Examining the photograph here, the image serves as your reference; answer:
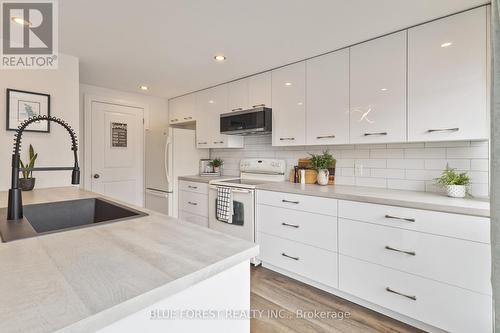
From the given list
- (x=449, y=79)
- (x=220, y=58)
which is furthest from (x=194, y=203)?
(x=449, y=79)

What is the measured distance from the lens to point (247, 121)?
2.99 metres

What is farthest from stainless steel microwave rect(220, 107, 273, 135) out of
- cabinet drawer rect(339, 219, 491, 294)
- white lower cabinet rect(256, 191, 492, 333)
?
cabinet drawer rect(339, 219, 491, 294)

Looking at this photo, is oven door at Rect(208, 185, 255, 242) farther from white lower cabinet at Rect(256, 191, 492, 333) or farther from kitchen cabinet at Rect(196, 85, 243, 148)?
kitchen cabinet at Rect(196, 85, 243, 148)

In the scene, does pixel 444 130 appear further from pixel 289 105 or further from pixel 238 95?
pixel 238 95

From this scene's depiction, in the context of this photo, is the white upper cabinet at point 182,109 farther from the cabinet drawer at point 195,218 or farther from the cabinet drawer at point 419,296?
the cabinet drawer at point 419,296

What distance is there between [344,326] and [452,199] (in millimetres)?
1185

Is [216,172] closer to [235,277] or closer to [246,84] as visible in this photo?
[246,84]

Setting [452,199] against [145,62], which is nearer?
[452,199]

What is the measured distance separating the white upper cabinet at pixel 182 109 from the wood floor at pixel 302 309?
2638 millimetres

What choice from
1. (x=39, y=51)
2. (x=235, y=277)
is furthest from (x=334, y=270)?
(x=39, y=51)

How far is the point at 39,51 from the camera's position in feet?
7.71

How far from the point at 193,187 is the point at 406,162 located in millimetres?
2490

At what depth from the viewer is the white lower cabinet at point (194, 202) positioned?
10.7 feet
